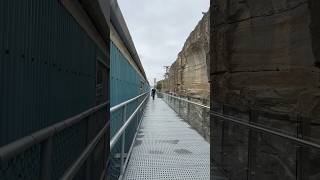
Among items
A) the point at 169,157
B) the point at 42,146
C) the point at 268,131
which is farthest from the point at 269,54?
the point at 169,157

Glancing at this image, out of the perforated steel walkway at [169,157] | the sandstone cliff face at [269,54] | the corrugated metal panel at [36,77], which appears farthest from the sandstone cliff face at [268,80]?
the perforated steel walkway at [169,157]

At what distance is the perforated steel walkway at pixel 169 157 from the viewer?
6.22 m

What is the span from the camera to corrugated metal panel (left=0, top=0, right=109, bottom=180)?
1494 millimetres

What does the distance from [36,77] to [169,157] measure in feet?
19.2

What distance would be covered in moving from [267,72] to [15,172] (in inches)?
85.0

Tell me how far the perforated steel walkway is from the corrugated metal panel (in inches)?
132

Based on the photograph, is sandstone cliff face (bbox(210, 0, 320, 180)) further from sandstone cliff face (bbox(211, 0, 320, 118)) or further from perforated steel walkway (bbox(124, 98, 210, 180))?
perforated steel walkway (bbox(124, 98, 210, 180))

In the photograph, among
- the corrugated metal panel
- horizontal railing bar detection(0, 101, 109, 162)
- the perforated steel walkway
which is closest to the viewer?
horizontal railing bar detection(0, 101, 109, 162)

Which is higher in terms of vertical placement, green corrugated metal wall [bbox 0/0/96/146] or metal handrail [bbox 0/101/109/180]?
green corrugated metal wall [bbox 0/0/96/146]

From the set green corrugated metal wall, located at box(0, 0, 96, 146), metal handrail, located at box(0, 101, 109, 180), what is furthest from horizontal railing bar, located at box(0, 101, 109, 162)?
green corrugated metal wall, located at box(0, 0, 96, 146)

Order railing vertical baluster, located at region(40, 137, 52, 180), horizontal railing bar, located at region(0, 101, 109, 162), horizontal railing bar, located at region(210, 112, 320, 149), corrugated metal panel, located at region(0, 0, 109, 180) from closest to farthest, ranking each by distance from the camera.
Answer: horizontal railing bar, located at region(0, 101, 109, 162), corrugated metal panel, located at region(0, 0, 109, 180), railing vertical baluster, located at region(40, 137, 52, 180), horizontal railing bar, located at region(210, 112, 320, 149)

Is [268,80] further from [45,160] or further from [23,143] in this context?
[23,143]

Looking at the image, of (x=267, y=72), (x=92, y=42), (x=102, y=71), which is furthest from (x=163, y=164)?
(x=267, y=72)

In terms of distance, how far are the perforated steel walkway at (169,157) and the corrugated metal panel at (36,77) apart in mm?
3355
